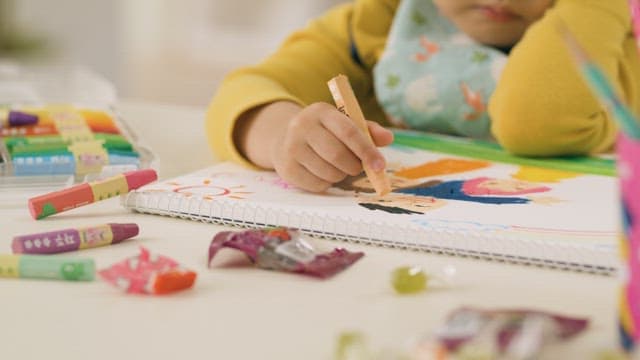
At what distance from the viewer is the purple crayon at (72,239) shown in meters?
0.50

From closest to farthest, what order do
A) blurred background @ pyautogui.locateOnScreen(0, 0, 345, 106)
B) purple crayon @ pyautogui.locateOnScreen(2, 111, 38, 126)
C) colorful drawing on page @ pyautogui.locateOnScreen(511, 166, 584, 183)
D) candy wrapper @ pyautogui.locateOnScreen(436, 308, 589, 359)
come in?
candy wrapper @ pyautogui.locateOnScreen(436, 308, 589, 359), colorful drawing on page @ pyautogui.locateOnScreen(511, 166, 584, 183), purple crayon @ pyautogui.locateOnScreen(2, 111, 38, 126), blurred background @ pyautogui.locateOnScreen(0, 0, 345, 106)

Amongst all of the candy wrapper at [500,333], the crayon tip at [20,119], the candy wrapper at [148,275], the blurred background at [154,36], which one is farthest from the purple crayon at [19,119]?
the blurred background at [154,36]

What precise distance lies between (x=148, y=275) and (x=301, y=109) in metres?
0.25

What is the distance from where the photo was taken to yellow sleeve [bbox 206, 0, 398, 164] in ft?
2.45

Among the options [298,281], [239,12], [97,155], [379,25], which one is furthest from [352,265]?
[239,12]

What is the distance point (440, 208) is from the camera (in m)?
0.57

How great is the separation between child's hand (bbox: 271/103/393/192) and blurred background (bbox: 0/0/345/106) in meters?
1.57

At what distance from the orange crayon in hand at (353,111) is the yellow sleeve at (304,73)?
Answer: 0.02m

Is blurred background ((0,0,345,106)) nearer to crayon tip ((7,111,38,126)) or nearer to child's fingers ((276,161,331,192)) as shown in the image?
crayon tip ((7,111,38,126))

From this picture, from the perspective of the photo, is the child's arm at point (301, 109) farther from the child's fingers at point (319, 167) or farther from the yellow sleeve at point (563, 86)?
the yellow sleeve at point (563, 86)

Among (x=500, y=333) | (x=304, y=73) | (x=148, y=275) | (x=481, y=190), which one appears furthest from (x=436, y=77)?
(x=500, y=333)

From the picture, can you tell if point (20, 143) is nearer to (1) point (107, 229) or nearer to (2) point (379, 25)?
(1) point (107, 229)

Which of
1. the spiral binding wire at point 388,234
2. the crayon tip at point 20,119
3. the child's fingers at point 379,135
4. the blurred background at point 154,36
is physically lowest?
the blurred background at point 154,36

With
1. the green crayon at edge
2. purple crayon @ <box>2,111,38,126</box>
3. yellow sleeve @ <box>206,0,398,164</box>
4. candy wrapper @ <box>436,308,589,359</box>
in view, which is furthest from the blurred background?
candy wrapper @ <box>436,308,589,359</box>
